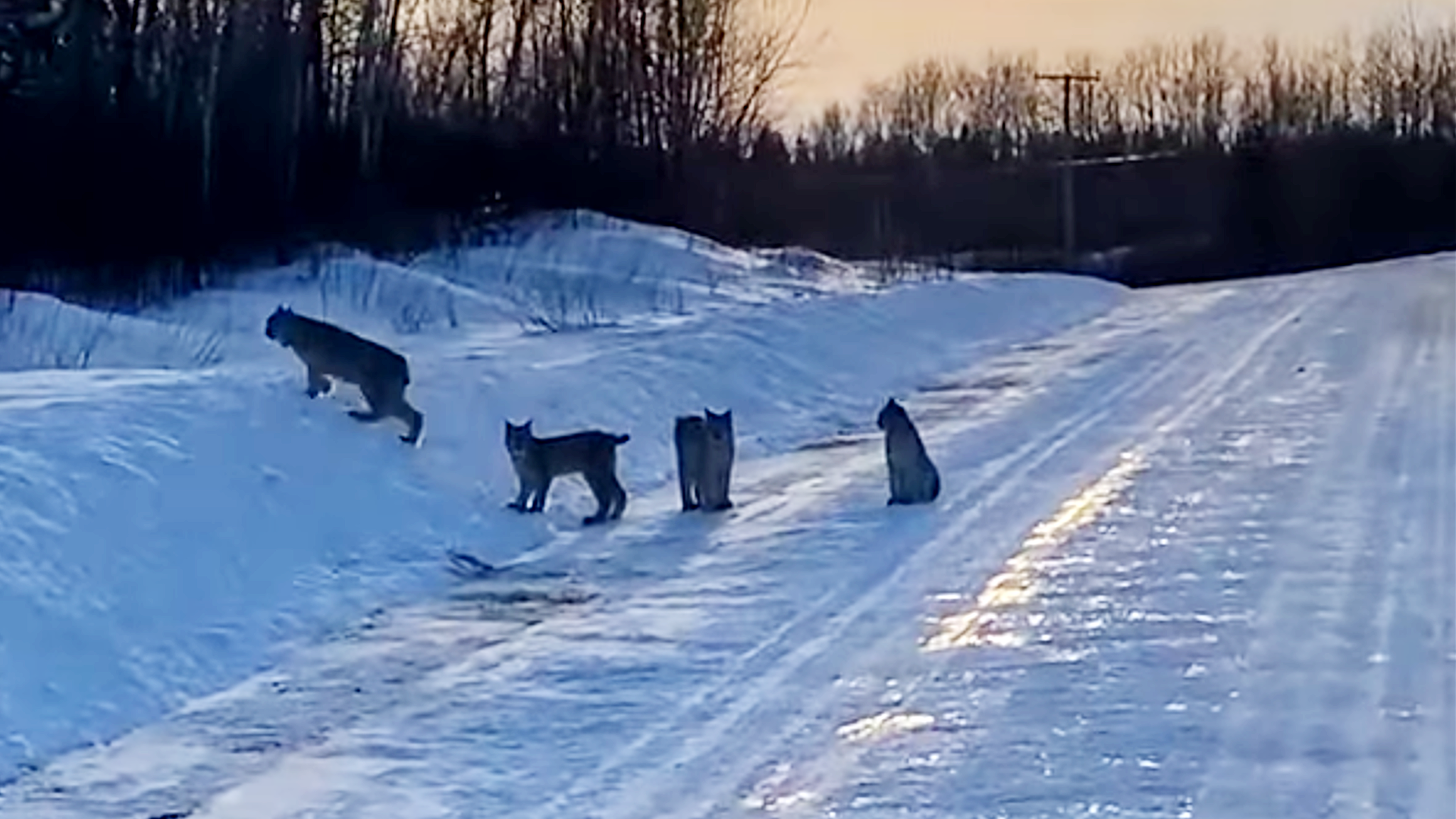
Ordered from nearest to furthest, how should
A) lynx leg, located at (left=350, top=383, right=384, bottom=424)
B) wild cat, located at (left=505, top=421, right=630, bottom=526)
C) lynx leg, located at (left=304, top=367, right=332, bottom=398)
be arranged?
wild cat, located at (left=505, top=421, right=630, bottom=526) < lynx leg, located at (left=350, top=383, right=384, bottom=424) < lynx leg, located at (left=304, top=367, right=332, bottom=398)

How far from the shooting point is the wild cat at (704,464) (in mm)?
14336

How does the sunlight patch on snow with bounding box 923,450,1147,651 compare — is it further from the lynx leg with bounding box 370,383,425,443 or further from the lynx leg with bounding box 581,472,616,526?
the lynx leg with bounding box 370,383,425,443

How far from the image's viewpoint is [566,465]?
14.2 m

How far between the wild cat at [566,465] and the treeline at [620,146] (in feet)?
39.3

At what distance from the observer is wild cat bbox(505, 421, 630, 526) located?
557 inches

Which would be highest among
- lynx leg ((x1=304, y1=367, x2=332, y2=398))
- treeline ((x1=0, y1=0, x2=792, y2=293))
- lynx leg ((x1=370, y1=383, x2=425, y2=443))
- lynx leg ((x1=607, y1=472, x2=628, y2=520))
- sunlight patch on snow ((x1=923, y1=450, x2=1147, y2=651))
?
treeline ((x1=0, y1=0, x2=792, y2=293))

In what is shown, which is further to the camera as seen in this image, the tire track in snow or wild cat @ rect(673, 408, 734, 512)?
wild cat @ rect(673, 408, 734, 512)

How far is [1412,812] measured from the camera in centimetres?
706

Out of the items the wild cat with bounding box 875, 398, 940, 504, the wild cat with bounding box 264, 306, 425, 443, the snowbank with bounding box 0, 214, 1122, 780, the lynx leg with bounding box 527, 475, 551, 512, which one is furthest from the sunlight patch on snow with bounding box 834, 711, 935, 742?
the wild cat with bounding box 264, 306, 425, 443

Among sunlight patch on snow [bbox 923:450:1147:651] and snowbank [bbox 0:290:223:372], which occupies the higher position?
snowbank [bbox 0:290:223:372]

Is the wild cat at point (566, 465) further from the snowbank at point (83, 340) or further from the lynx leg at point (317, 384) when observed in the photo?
the snowbank at point (83, 340)

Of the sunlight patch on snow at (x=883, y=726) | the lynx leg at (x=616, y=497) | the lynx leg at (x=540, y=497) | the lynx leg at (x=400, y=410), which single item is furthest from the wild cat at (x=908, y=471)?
the sunlight patch on snow at (x=883, y=726)

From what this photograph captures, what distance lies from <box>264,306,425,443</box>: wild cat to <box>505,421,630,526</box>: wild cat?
1.23 metres

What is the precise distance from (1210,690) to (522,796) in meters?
2.80
